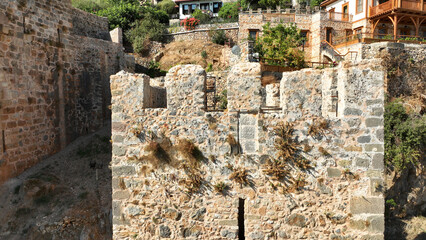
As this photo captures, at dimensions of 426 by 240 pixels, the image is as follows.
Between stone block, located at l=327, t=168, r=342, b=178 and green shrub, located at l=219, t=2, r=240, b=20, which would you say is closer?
stone block, located at l=327, t=168, r=342, b=178

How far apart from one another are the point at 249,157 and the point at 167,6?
134ft

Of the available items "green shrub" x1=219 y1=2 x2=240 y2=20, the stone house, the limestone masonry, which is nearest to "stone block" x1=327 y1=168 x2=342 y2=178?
the limestone masonry

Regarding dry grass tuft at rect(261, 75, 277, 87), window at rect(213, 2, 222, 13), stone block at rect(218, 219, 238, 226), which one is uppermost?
window at rect(213, 2, 222, 13)

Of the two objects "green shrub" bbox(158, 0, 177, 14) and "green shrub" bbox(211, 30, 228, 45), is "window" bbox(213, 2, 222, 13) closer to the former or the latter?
"green shrub" bbox(158, 0, 177, 14)

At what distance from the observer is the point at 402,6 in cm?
2531

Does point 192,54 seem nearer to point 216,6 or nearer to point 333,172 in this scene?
point 216,6

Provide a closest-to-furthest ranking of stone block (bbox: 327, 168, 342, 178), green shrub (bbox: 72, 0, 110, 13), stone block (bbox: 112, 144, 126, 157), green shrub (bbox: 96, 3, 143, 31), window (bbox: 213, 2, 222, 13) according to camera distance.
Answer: stone block (bbox: 327, 168, 342, 178), stone block (bbox: 112, 144, 126, 157), green shrub (bbox: 96, 3, 143, 31), green shrub (bbox: 72, 0, 110, 13), window (bbox: 213, 2, 222, 13)

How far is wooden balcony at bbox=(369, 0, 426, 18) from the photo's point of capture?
25.0 meters

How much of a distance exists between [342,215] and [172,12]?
42.8m

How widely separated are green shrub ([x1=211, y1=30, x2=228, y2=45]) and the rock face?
933 inches

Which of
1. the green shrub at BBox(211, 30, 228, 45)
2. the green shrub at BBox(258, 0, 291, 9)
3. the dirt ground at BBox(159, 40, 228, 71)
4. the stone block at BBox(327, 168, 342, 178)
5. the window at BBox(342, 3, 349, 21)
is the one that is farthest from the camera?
the green shrub at BBox(258, 0, 291, 9)

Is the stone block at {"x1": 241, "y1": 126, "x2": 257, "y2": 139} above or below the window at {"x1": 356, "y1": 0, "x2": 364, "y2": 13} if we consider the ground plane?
below

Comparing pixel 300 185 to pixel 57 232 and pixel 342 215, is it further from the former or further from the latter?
pixel 57 232

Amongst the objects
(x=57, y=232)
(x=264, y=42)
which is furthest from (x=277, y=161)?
(x=264, y=42)
